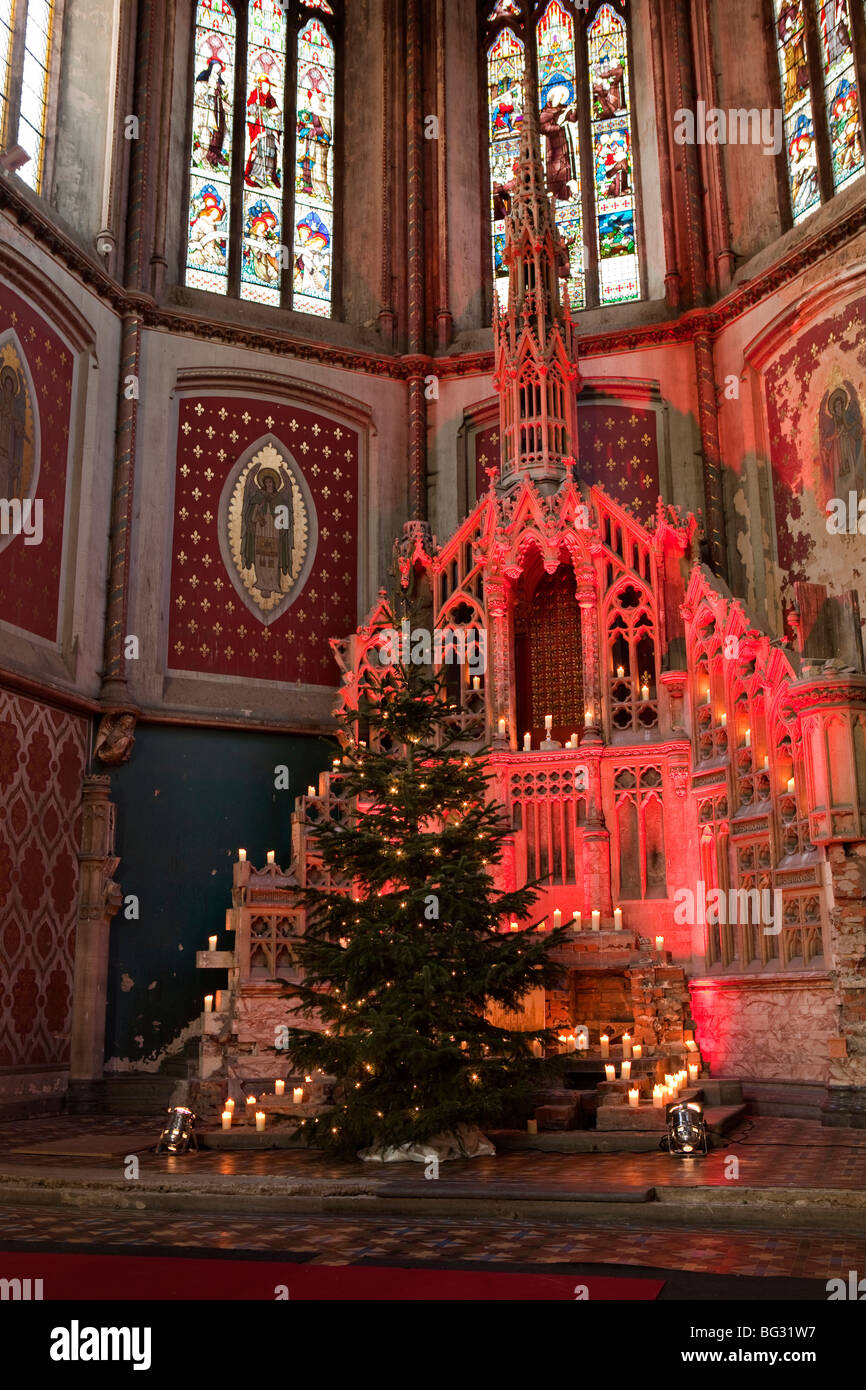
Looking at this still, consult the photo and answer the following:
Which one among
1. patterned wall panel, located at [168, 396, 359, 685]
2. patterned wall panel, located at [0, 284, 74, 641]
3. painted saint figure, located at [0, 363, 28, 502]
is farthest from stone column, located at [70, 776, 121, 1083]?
painted saint figure, located at [0, 363, 28, 502]

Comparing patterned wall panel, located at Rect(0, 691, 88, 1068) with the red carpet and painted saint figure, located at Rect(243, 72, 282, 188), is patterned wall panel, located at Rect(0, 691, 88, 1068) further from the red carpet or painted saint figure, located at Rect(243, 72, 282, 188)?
painted saint figure, located at Rect(243, 72, 282, 188)

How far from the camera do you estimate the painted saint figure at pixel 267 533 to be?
2006 cm

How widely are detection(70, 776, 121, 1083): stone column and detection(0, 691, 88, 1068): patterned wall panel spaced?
0.12 metres

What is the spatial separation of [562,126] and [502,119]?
4.18 ft

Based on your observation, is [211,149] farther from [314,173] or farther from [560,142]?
[560,142]

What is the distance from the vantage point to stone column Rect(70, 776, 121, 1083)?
16781 mm

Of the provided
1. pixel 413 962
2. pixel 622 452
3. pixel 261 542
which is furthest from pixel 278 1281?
pixel 622 452

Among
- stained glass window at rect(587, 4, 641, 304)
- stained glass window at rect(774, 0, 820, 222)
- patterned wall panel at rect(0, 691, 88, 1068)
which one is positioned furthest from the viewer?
stained glass window at rect(587, 4, 641, 304)

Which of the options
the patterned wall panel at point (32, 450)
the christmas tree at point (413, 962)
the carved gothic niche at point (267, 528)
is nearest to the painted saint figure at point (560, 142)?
the carved gothic niche at point (267, 528)

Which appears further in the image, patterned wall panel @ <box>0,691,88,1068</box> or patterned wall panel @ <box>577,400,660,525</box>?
patterned wall panel @ <box>577,400,660,525</box>

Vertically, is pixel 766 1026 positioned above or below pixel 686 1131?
above

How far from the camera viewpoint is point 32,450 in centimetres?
1727

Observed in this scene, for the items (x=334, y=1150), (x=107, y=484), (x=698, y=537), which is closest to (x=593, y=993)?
(x=334, y=1150)

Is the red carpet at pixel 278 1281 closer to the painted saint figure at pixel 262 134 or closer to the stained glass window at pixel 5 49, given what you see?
the stained glass window at pixel 5 49
